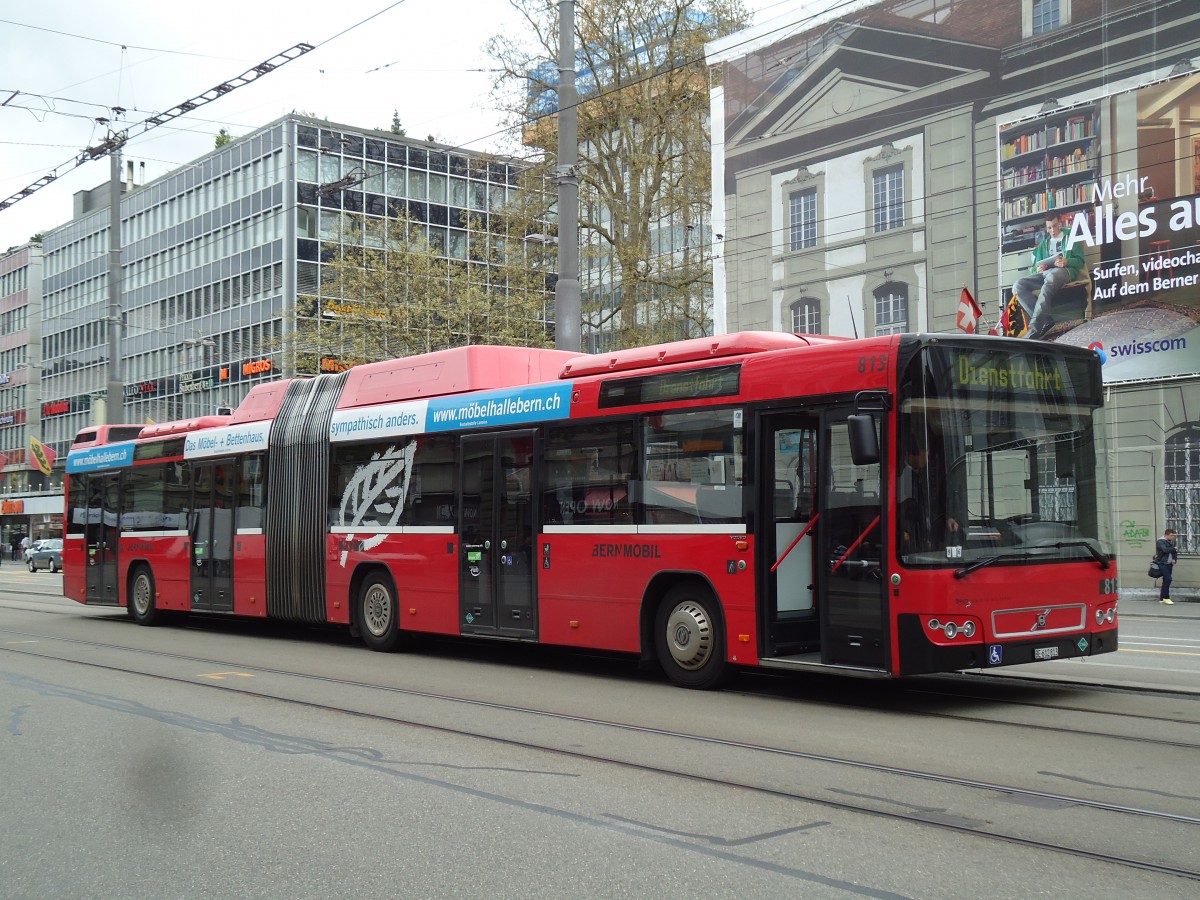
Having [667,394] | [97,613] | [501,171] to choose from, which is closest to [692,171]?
[501,171]

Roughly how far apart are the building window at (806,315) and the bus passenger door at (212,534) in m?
16.2

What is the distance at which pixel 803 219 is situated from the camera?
102ft

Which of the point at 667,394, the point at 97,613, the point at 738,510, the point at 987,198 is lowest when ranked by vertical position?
the point at 97,613

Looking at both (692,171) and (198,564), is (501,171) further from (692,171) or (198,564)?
(198,564)

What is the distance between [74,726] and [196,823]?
3.67m

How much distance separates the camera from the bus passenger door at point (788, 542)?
1045cm

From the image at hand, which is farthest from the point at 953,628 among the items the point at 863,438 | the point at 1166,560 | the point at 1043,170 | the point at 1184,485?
the point at 1043,170

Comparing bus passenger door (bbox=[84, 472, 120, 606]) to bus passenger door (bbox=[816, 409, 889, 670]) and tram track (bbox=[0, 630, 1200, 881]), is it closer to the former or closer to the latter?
tram track (bbox=[0, 630, 1200, 881])

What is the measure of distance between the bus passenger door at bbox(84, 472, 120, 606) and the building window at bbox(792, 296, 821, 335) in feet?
53.5

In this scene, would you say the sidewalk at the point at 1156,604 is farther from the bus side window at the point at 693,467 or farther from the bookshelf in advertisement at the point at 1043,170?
the bus side window at the point at 693,467

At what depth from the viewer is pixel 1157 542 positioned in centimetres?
2439

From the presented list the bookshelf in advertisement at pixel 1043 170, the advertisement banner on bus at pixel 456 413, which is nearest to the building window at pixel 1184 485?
the bookshelf in advertisement at pixel 1043 170

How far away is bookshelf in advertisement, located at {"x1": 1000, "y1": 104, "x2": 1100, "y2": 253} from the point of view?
82.3 ft

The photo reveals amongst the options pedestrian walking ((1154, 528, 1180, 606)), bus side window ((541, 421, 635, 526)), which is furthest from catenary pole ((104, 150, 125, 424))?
pedestrian walking ((1154, 528, 1180, 606))
